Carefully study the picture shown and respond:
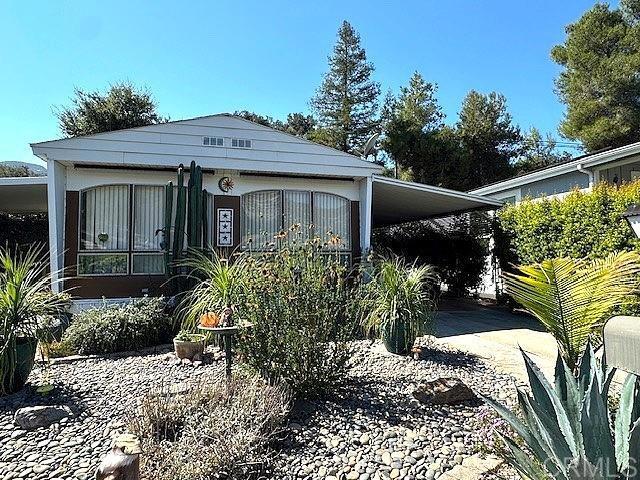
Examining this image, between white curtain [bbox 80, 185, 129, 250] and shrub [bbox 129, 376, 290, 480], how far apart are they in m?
5.71

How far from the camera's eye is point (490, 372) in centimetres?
505

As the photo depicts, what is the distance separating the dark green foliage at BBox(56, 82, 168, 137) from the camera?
20828 millimetres

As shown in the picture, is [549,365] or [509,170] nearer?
[549,365]

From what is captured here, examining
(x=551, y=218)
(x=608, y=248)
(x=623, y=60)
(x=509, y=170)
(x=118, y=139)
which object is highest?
(x=623, y=60)

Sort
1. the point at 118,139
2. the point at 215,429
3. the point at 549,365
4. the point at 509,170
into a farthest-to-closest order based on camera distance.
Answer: the point at 509,170
the point at 118,139
the point at 549,365
the point at 215,429

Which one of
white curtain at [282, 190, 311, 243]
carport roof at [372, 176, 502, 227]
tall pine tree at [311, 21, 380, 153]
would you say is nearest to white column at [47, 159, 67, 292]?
white curtain at [282, 190, 311, 243]

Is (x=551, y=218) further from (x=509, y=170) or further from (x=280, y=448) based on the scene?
(x=509, y=170)

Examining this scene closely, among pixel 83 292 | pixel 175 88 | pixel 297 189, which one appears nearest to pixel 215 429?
pixel 83 292

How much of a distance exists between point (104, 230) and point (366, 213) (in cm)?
550

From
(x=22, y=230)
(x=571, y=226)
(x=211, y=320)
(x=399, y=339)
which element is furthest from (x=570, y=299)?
(x=22, y=230)

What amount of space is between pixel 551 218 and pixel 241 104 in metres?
23.7

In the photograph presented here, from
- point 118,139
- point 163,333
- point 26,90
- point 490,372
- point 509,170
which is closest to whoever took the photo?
point 490,372

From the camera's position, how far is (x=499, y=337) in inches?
283

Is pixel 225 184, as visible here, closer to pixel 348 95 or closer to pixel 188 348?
pixel 188 348
